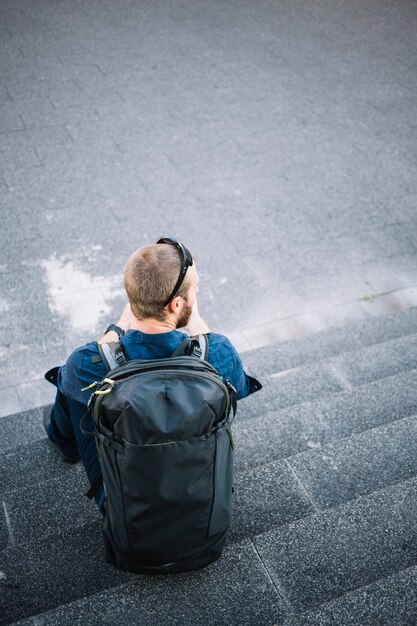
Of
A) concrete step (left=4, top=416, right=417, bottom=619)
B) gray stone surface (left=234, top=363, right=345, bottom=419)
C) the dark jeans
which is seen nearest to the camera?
concrete step (left=4, top=416, right=417, bottom=619)

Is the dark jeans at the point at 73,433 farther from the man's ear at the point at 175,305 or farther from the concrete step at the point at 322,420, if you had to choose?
the concrete step at the point at 322,420

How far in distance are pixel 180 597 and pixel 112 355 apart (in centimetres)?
98

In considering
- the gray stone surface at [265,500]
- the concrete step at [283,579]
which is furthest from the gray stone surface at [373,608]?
the gray stone surface at [265,500]

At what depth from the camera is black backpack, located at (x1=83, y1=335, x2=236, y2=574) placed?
1.96 m

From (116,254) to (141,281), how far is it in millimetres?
3152

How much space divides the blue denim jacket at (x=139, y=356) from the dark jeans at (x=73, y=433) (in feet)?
0.55

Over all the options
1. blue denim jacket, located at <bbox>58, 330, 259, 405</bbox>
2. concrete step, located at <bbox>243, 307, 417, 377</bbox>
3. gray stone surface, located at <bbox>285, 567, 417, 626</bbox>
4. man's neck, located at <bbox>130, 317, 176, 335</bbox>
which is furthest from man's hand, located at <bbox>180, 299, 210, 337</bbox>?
concrete step, located at <bbox>243, 307, 417, 377</bbox>

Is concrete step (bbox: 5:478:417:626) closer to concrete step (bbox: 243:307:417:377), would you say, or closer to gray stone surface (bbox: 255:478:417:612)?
gray stone surface (bbox: 255:478:417:612)

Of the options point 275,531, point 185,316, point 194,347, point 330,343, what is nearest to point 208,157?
point 330,343

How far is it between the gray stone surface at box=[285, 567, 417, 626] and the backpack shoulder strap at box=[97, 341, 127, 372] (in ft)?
3.75

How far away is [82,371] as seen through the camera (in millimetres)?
2309

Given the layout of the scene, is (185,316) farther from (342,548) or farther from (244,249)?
(244,249)

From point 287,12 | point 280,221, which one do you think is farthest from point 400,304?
point 287,12

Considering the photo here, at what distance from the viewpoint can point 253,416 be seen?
3631 mm
